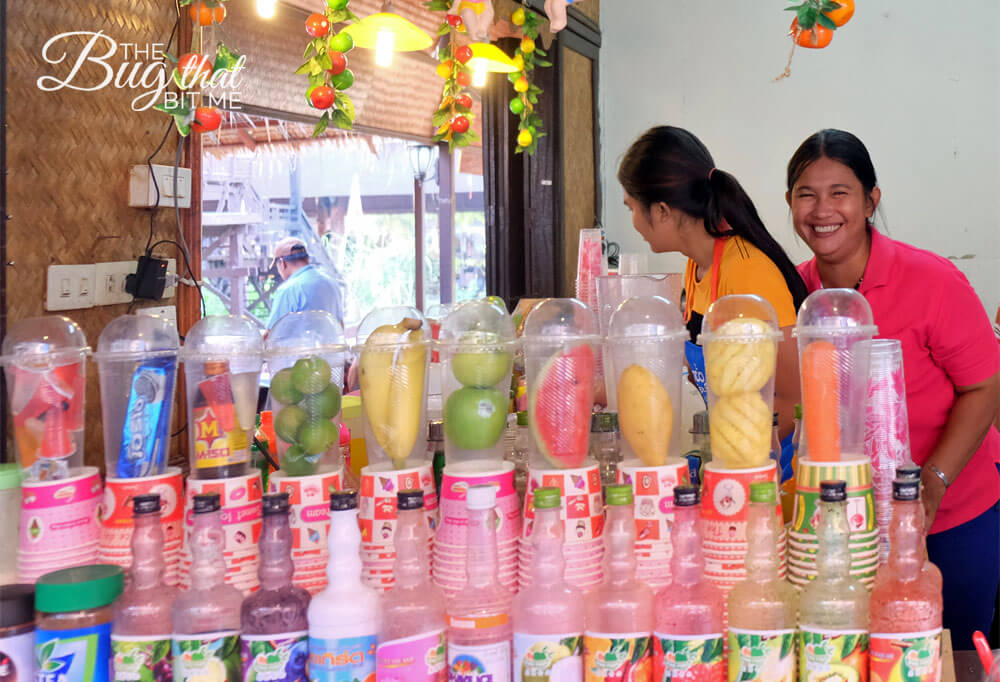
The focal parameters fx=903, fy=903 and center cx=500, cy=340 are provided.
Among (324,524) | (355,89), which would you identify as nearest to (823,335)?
(324,524)

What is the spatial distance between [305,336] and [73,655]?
518 mm

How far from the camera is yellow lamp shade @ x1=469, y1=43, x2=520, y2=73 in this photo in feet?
8.05

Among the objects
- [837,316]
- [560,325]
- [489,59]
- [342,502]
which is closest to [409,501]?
[342,502]

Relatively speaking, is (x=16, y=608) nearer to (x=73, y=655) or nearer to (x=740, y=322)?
(x=73, y=655)

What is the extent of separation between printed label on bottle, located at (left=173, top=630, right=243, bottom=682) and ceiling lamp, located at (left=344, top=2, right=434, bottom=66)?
1553 millimetres

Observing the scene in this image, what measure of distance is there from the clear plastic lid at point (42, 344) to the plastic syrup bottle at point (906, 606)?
1.11 meters

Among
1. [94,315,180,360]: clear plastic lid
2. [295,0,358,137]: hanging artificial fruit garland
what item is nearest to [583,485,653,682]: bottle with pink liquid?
[94,315,180,360]: clear plastic lid

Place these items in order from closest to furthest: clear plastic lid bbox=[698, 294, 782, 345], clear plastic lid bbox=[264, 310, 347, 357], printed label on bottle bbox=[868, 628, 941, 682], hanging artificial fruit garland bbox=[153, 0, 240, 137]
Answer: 1. printed label on bottle bbox=[868, 628, 941, 682]
2. clear plastic lid bbox=[698, 294, 782, 345]
3. clear plastic lid bbox=[264, 310, 347, 357]
4. hanging artificial fruit garland bbox=[153, 0, 240, 137]

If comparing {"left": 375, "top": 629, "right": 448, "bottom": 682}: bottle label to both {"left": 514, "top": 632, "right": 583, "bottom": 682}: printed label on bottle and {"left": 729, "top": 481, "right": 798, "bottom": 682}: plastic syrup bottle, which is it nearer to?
{"left": 514, "top": 632, "right": 583, "bottom": 682}: printed label on bottle

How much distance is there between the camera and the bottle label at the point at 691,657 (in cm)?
96

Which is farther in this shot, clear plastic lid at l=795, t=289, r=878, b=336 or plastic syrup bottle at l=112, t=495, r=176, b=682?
clear plastic lid at l=795, t=289, r=878, b=336

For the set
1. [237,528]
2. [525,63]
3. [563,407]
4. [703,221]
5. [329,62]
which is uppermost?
[525,63]

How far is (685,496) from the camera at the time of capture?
995mm

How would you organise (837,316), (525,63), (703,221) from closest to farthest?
(837,316)
(703,221)
(525,63)
